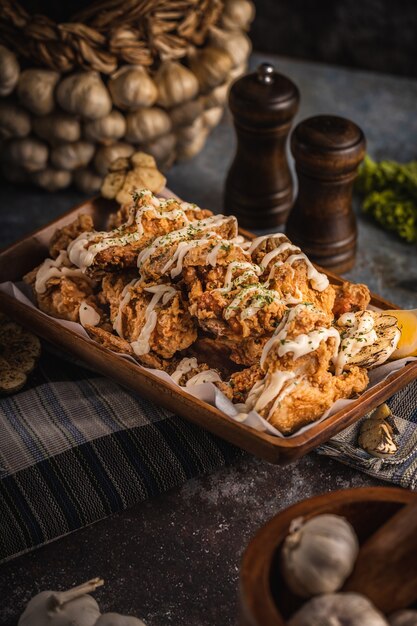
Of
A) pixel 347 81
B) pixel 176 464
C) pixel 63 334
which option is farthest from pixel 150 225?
pixel 347 81

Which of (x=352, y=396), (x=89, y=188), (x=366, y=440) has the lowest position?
(x=89, y=188)

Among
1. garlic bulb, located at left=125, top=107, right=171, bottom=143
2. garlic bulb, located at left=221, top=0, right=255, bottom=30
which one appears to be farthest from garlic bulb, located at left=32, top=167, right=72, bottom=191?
garlic bulb, located at left=221, top=0, right=255, bottom=30

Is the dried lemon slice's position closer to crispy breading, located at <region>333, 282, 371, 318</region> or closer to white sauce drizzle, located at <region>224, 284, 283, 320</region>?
crispy breading, located at <region>333, 282, 371, 318</region>

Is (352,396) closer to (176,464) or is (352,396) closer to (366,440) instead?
(366,440)

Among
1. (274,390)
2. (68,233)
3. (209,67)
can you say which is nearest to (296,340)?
(274,390)

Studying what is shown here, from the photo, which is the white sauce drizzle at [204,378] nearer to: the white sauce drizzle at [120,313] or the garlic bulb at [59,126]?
the white sauce drizzle at [120,313]
